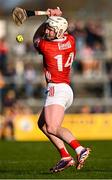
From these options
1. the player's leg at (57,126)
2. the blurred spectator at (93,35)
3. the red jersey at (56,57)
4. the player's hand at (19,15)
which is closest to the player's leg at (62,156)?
the player's leg at (57,126)

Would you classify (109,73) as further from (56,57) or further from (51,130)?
(51,130)

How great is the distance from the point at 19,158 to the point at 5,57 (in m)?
12.1

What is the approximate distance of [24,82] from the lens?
29.6 m

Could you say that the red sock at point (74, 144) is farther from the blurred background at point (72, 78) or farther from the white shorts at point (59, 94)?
the blurred background at point (72, 78)

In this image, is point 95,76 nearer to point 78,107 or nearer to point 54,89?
point 78,107

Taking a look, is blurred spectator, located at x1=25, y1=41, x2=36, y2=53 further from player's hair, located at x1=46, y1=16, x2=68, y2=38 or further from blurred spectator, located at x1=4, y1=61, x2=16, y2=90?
player's hair, located at x1=46, y1=16, x2=68, y2=38

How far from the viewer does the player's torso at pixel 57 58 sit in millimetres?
13500

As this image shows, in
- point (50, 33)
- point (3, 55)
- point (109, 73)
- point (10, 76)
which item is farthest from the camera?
point (109, 73)

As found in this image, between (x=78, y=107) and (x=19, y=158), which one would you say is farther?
(x=78, y=107)

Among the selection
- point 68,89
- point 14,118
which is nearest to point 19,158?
point 68,89

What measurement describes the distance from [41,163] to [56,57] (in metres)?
3.05

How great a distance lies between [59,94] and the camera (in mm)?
13336

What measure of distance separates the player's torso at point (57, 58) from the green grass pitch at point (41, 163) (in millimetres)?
1563

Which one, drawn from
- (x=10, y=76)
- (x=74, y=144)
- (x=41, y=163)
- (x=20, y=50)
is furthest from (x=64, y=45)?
(x=20, y=50)
